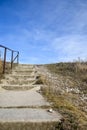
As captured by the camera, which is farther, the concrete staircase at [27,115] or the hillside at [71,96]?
the hillside at [71,96]

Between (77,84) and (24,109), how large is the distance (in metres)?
4.58

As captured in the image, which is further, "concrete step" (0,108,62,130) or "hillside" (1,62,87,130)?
"hillside" (1,62,87,130)

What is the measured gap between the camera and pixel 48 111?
4625mm

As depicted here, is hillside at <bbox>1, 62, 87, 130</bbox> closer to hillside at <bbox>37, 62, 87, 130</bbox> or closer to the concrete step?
hillside at <bbox>37, 62, 87, 130</bbox>

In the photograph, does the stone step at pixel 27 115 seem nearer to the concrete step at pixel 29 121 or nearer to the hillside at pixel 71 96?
the concrete step at pixel 29 121

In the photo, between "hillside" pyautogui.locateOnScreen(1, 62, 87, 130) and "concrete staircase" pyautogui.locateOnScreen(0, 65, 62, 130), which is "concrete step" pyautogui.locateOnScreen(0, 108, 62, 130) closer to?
"concrete staircase" pyautogui.locateOnScreen(0, 65, 62, 130)

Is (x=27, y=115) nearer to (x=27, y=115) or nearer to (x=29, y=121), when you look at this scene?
(x=27, y=115)

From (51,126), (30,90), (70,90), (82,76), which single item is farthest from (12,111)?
(82,76)

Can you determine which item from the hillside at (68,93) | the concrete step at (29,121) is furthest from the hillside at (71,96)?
the concrete step at (29,121)

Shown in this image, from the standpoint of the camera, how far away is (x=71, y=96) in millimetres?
6980

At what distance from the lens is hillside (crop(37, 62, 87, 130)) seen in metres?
4.02

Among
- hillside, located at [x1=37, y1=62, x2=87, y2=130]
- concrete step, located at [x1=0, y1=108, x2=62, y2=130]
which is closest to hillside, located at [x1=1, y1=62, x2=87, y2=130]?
hillside, located at [x1=37, y1=62, x2=87, y2=130]

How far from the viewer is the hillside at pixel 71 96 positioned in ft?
13.2

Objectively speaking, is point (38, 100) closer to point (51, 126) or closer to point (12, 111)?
point (12, 111)
